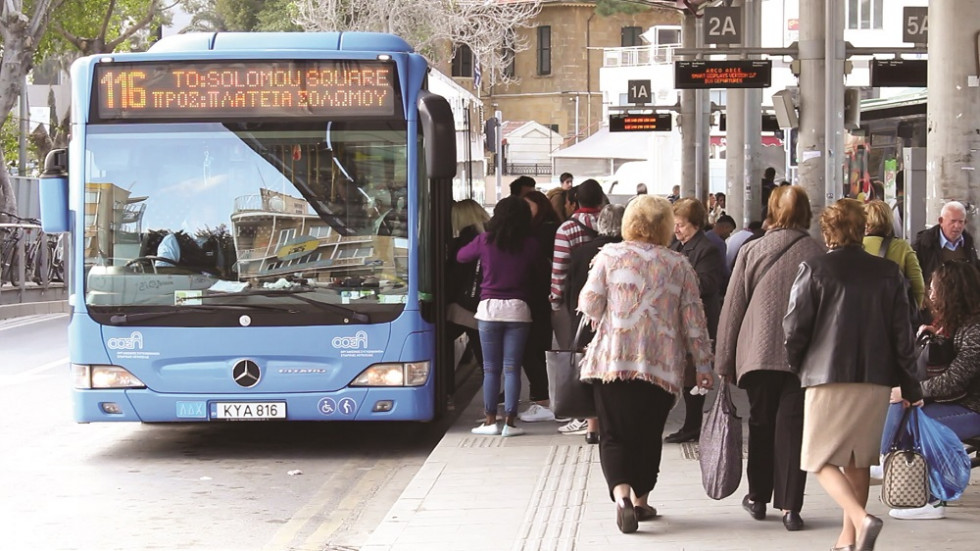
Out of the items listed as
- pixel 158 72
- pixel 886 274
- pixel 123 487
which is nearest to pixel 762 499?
pixel 886 274

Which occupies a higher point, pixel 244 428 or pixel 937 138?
pixel 937 138

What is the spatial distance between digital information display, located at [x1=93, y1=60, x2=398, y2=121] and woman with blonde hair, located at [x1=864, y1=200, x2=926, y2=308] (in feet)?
11.3

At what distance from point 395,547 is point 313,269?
3.32 m

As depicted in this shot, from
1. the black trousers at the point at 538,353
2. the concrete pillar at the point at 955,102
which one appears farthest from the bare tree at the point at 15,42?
the concrete pillar at the point at 955,102

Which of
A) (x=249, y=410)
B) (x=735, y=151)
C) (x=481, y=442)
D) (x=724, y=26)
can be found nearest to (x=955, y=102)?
(x=481, y=442)

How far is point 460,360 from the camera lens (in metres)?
15.6

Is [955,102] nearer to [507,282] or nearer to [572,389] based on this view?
[507,282]

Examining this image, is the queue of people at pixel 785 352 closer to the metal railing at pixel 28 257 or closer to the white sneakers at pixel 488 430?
the white sneakers at pixel 488 430

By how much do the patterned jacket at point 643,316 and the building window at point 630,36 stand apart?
81681 millimetres

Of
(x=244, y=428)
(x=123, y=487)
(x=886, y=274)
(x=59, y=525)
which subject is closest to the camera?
(x=886, y=274)

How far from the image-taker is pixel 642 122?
35.1 m

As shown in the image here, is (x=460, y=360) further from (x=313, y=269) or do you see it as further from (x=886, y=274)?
(x=886, y=274)

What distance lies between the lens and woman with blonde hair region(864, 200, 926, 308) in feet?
34.2

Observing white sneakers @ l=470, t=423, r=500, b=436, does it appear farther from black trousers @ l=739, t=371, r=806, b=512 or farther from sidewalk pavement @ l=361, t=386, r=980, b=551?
black trousers @ l=739, t=371, r=806, b=512
